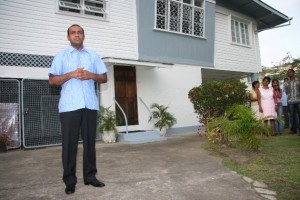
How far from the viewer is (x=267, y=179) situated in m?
4.00

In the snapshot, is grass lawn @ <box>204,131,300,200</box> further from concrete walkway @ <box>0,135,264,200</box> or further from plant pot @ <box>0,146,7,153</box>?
plant pot @ <box>0,146,7,153</box>

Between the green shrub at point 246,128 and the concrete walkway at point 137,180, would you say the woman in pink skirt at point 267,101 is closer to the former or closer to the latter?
the green shrub at point 246,128

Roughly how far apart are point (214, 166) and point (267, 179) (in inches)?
40.8

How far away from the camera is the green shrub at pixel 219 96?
26.5ft

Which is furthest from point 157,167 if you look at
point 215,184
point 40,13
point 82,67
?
point 40,13

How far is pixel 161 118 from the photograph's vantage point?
1073cm

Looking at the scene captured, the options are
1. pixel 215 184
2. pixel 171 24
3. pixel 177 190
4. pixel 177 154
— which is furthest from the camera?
pixel 171 24

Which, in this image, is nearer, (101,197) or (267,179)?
(101,197)

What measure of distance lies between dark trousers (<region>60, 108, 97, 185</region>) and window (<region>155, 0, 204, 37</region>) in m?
8.36

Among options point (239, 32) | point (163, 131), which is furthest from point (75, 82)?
point (239, 32)

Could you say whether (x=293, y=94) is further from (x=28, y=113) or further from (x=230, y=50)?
(x=28, y=113)

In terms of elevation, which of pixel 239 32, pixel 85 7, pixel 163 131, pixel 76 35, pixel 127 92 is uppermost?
pixel 239 32

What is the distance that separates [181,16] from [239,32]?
16.7 feet

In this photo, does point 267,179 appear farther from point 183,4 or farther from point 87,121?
point 183,4
